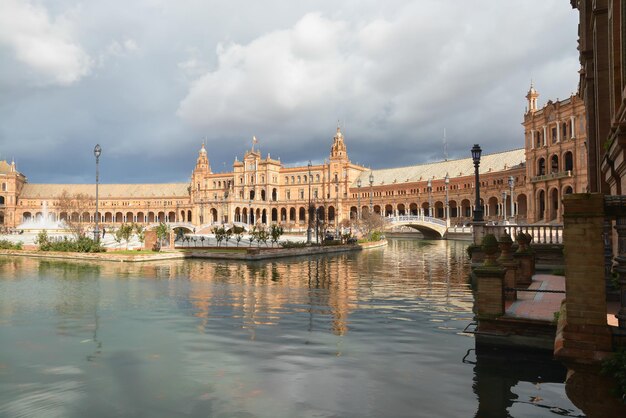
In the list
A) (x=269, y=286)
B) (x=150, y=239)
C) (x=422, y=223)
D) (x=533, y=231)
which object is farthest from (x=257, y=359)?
(x=422, y=223)

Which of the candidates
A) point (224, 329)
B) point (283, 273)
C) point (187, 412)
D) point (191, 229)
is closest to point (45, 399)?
point (187, 412)

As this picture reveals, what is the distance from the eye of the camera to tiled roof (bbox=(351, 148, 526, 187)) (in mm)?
90769

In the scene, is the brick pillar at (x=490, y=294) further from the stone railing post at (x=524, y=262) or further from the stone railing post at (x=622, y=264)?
the stone railing post at (x=524, y=262)

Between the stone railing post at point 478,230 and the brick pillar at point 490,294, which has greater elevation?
the stone railing post at point 478,230

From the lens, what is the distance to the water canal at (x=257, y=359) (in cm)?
729

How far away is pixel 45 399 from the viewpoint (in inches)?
298

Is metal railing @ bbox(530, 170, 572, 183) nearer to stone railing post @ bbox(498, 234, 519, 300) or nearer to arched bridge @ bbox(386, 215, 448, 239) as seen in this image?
arched bridge @ bbox(386, 215, 448, 239)

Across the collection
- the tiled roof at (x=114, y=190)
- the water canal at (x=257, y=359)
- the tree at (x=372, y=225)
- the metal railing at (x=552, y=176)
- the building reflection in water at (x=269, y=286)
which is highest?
the tiled roof at (x=114, y=190)

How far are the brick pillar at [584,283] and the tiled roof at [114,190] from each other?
454 feet

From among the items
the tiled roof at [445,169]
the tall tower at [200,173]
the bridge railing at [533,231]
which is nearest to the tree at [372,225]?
the tiled roof at [445,169]

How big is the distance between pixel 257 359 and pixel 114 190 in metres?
146

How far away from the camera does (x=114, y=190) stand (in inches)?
5620

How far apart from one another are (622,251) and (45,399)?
919cm

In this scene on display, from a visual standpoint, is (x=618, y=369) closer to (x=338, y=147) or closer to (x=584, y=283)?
(x=584, y=283)
